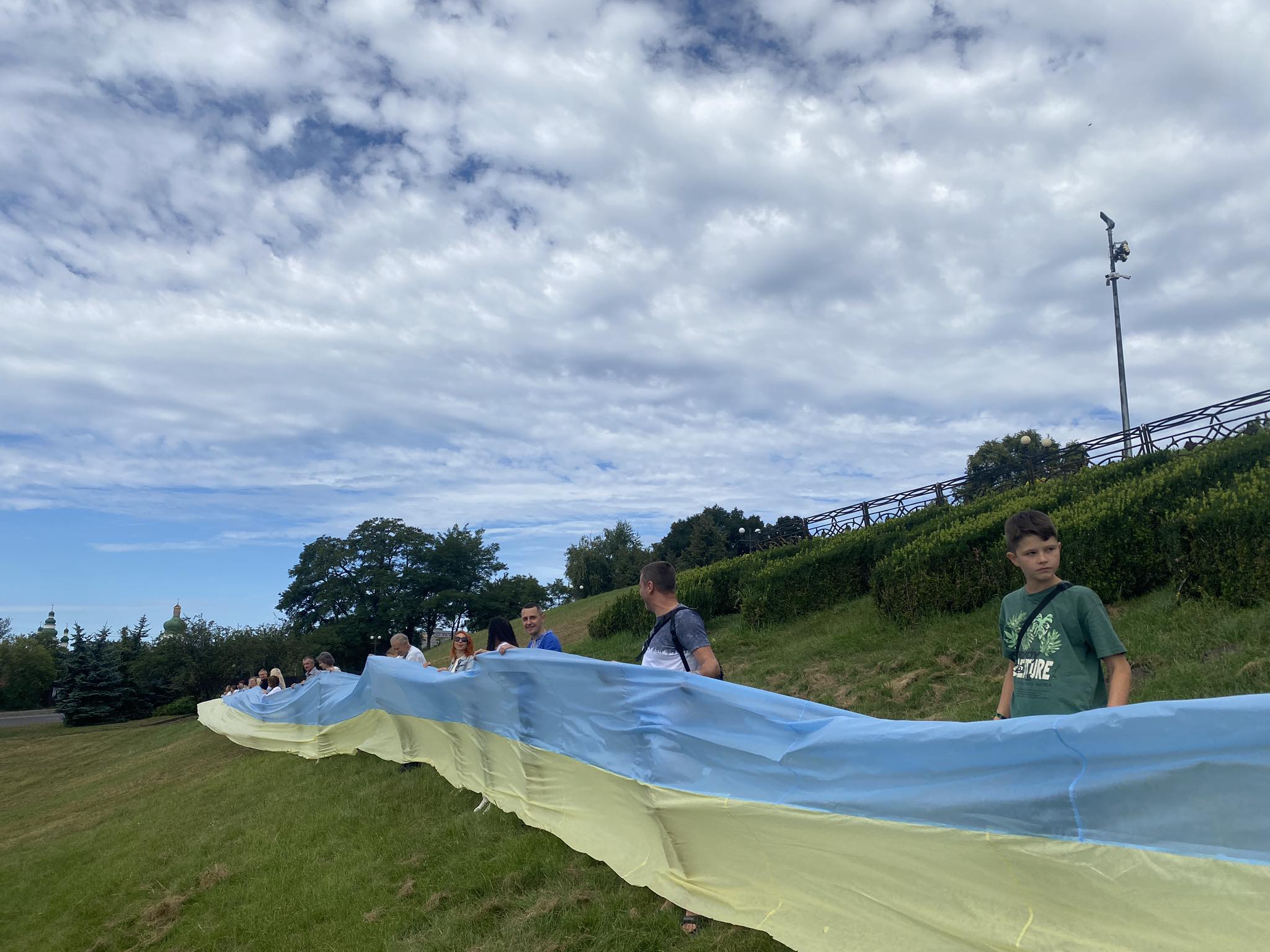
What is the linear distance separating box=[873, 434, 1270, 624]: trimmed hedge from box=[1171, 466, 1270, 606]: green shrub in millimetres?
536

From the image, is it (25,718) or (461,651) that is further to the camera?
(25,718)

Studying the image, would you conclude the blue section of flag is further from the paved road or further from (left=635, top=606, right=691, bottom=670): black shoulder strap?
the paved road

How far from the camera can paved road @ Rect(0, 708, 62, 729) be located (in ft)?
138

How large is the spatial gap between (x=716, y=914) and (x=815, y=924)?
2.07 feet

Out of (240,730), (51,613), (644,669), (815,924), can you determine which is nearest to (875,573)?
(644,669)

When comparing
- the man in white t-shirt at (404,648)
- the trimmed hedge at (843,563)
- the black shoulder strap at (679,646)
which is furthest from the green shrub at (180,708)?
the black shoulder strap at (679,646)

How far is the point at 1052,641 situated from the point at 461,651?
6087mm

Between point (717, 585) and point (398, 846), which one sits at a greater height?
point (717, 585)

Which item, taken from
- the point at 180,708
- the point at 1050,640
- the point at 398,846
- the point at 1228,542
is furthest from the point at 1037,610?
the point at 180,708

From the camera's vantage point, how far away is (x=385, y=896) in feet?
16.9

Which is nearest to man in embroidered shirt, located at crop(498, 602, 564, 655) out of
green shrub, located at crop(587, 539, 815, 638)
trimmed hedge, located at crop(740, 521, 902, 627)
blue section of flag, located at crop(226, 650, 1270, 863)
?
blue section of flag, located at crop(226, 650, 1270, 863)

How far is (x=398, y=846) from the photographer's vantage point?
236 inches

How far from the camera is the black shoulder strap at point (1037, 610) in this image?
9.89ft

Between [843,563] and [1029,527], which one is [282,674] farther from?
[1029,527]
